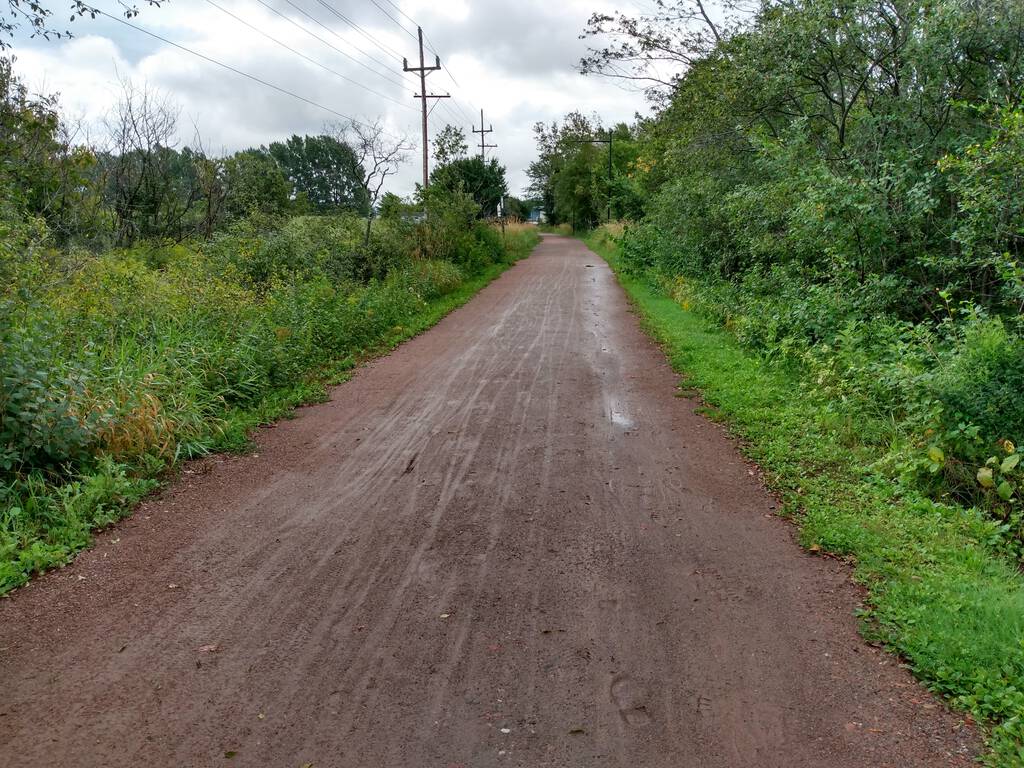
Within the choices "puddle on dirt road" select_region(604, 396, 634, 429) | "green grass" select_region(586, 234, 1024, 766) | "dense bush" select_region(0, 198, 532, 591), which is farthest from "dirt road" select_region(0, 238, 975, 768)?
"puddle on dirt road" select_region(604, 396, 634, 429)

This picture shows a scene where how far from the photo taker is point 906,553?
4.34 metres

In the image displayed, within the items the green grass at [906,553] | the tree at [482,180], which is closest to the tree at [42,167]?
the green grass at [906,553]

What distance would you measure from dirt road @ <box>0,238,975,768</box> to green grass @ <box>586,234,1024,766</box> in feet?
0.57

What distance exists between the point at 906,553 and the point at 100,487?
5674mm

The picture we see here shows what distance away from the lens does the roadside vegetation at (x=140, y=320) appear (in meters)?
5.12

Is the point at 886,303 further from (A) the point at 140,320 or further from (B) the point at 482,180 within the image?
(B) the point at 482,180

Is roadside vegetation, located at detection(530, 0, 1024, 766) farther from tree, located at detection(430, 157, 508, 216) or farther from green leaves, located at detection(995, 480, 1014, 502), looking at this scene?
tree, located at detection(430, 157, 508, 216)

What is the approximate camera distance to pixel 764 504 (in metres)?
5.30

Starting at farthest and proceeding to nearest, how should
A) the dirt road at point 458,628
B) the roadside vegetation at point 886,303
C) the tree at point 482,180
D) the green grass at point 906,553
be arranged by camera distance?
the tree at point 482,180
the roadside vegetation at point 886,303
the green grass at point 906,553
the dirt road at point 458,628

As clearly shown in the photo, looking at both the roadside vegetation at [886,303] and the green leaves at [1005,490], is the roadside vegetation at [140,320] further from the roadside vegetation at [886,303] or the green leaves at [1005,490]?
the green leaves at [1005,490]

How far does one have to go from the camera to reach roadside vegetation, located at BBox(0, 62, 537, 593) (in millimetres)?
5125

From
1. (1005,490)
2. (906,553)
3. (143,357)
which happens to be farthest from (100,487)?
(1005,490)

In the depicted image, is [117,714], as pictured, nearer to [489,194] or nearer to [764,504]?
[764,504]

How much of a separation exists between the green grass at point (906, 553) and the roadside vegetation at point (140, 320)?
5022 mm
